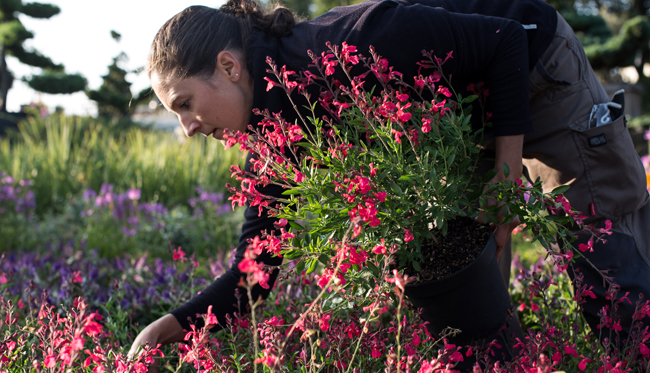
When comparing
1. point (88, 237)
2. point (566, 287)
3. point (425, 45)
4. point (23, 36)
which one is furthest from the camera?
point (23, 36)

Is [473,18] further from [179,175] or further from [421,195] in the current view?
[179,175]

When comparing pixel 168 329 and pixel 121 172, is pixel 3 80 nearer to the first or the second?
pixel 121 172

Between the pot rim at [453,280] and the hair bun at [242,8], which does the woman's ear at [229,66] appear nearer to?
the hair bun at [242,8]

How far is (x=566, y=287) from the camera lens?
2.32 meters

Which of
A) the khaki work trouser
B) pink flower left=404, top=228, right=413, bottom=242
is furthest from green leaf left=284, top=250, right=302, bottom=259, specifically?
the khaki work trouser

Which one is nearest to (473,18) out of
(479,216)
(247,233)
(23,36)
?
(479,216)

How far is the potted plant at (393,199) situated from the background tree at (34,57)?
816 inches

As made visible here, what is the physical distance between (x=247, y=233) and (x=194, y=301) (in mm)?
346

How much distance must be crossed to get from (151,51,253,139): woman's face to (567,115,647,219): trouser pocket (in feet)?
4.20

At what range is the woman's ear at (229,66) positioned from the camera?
67.0 inches

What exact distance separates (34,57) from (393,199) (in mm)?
21877

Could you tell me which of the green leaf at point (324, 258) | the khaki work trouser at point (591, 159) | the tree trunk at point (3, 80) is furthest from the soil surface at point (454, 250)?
the tree trunk at point (3, 80)

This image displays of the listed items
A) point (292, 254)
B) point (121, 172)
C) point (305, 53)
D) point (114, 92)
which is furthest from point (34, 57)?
point (292, 254)

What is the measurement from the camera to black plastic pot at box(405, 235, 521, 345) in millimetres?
1485
